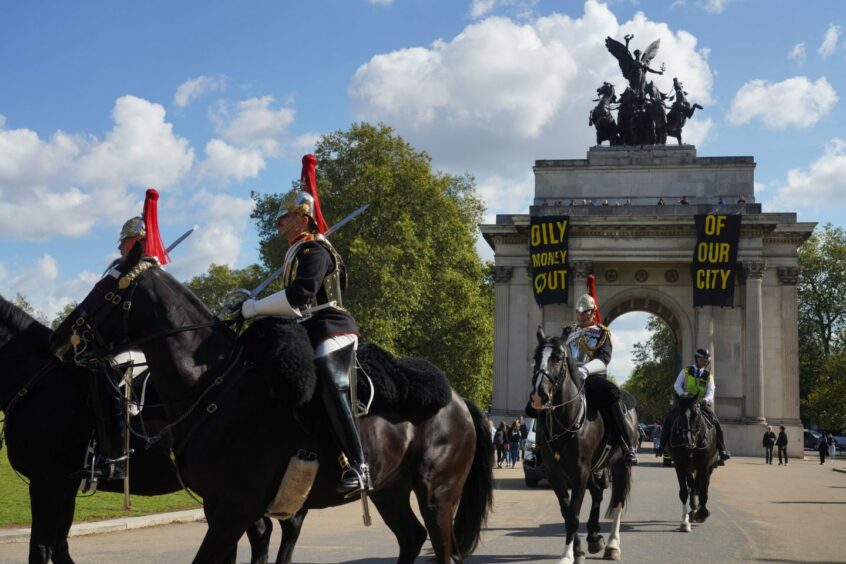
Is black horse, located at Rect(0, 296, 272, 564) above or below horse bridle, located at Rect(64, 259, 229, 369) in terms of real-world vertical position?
below

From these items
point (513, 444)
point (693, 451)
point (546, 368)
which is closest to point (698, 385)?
point (693, 451)

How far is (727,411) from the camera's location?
4600cm

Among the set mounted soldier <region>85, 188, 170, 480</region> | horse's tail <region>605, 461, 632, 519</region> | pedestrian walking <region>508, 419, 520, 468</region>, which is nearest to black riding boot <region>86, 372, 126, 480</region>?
mounted soldier <region>85, 188, 170, 480</region>

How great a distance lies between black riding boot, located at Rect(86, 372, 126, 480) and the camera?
7941 mm

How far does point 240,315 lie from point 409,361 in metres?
1.41

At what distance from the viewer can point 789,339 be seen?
48.1 metres

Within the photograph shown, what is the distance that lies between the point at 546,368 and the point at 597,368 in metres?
1.46

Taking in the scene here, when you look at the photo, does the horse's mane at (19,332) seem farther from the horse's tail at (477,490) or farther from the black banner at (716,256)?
the black banner at (716,256)

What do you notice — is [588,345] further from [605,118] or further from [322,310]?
[605,118]

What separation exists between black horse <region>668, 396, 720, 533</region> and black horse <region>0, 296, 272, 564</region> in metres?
9.53

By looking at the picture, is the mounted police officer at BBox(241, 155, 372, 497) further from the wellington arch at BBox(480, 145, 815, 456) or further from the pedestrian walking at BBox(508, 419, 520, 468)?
the wellington arch at BBox(480, 145, 815, 456)

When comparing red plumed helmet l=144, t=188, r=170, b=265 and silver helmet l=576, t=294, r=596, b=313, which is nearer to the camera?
red plumed helmet l=144, t=188, r=170, b=265

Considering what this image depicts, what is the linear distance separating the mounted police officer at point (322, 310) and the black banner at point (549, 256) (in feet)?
132

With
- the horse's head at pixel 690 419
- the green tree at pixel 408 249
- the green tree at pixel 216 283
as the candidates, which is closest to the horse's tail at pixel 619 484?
the horse's head at pixel 690 419
